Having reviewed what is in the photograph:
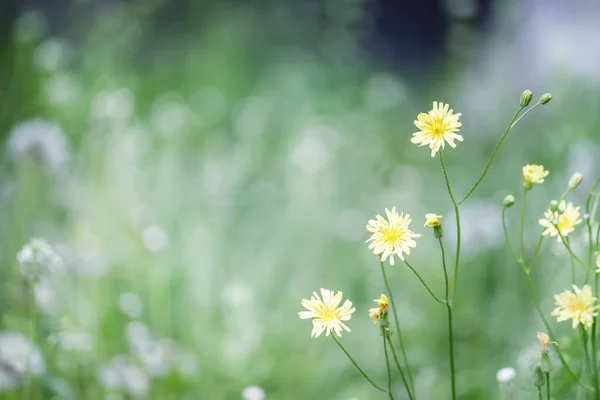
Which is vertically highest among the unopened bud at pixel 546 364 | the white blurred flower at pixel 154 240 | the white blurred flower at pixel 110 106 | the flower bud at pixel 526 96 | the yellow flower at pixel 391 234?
the white blurred flower at pixel 110 106

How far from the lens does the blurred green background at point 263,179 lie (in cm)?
125

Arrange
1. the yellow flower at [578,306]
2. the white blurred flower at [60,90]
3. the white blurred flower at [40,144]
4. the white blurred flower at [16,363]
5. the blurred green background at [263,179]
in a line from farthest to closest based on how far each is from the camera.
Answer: the white blurred flower at [60,90]
the white blurred flower at [40,144]
the blurred green background at [263,179]
the white blurred flower at [16,363]
the yellow flower at [578,306]

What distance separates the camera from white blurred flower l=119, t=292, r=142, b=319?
1.34 meters

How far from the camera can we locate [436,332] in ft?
4.56

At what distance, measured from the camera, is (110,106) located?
1.57 metres

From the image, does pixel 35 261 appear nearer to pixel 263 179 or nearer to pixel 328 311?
pixel 328 311

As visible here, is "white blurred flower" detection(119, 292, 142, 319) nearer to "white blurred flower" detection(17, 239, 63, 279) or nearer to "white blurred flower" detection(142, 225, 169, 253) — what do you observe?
"white blurred flower" detection(142, 225, 169, 253)

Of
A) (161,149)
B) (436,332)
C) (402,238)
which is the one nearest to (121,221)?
(161,149)

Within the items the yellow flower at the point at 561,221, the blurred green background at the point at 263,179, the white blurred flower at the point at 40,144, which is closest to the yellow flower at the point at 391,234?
the yellow flower at the point at 561,221

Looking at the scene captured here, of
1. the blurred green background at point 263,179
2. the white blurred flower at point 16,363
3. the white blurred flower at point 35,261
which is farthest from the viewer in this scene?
the blurred green background at point 263,179

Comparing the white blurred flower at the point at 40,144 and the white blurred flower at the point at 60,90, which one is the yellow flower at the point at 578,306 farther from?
the white blurred flower at the point at 60,90

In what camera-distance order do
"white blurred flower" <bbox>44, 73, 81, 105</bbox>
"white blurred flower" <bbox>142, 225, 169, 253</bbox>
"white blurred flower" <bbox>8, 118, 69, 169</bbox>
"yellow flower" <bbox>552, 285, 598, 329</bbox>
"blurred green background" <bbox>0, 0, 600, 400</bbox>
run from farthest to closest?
"white blurred flower" <bbox>44, 73, 81, 105</bbox>
"white blurred flower" <bbox>8, 118, 69, 169</bbox>
"white blurred flower" <bbox>142, 225, 169, 253</bbox>
"blurred green background" <bbox>0, 0, 600, 400</bbox>
"yellow flower" <bbox>552, 285, 598, 329</bbox>

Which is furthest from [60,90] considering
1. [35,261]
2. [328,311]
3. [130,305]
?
[328,311]

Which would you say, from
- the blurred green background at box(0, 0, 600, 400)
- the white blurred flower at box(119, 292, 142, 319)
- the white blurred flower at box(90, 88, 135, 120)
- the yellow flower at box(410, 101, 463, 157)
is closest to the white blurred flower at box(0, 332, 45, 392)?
the blurred green background at box(0, 0, 600, 400)
